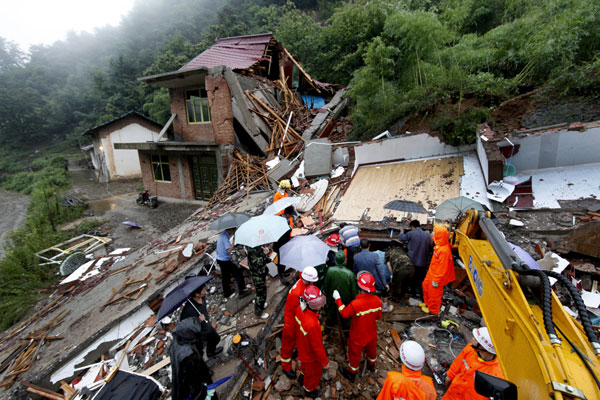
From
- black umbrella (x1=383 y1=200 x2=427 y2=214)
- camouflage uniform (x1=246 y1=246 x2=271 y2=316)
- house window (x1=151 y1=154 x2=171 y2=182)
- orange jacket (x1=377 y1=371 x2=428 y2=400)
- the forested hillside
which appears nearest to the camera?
orange jacket (x1=377 y1=371 x2=428 y2=400)

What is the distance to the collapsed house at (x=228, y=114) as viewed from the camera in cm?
1132

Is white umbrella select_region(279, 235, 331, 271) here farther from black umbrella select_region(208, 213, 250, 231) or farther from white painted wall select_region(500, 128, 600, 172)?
white painted wall select_region(500, 128, 600, 172)

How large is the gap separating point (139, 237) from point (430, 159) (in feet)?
37.9

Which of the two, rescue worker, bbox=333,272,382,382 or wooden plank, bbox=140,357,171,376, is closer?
rescue worker, bbox=333,272,382,382

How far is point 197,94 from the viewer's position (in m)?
13.0

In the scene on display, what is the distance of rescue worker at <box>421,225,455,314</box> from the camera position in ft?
13.3

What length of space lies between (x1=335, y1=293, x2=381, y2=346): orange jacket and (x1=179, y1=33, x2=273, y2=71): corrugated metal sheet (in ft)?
42.0

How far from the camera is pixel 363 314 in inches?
126

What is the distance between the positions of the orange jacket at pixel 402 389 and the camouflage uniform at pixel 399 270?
2490 millimetres

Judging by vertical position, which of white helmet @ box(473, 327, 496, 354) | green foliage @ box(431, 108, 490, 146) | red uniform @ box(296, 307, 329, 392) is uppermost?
green foliage @ box(431, 108, 490, 146)

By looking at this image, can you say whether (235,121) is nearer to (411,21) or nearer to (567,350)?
(411,21)

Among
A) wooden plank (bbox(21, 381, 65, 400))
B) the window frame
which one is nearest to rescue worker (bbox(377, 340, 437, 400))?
wooden plank (bbox(21, 381, 65, 400))

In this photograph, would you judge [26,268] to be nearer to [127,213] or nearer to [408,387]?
[127,213]

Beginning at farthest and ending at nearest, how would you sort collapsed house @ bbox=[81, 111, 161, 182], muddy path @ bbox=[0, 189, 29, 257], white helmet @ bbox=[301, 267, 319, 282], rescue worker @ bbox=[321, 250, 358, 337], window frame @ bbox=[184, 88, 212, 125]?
collapsed house @ bbox=[81, 111, 161, 182] → muddy path @ bbox=[0, 189, 29, 257] → window frame @ bbox=[184, 88, 212, 125] → rescue worker @ bbox=[321, 250, 358, 337] → white helmet @ bbox=[301, 267, 319, 282]
